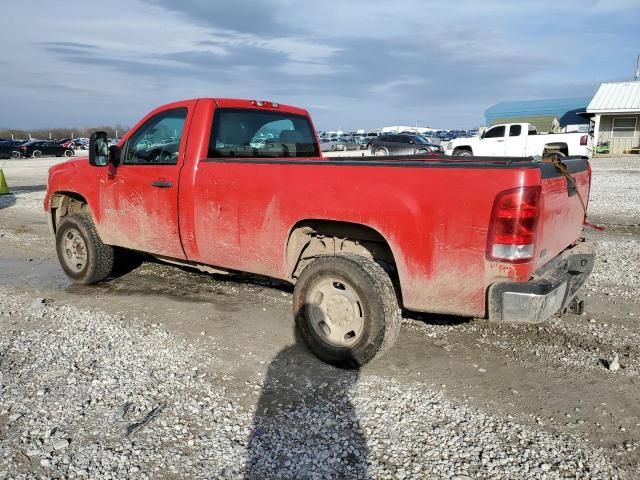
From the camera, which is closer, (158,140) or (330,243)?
(330,243)

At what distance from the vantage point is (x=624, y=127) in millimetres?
33938

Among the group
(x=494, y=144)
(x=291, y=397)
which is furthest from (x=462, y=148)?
(x=291, y=397)

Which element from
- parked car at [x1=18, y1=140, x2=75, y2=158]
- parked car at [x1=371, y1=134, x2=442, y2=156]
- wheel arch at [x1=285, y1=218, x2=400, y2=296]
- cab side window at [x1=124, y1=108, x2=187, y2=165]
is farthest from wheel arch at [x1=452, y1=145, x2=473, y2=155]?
parked car at [x1=18, y1=140, x2=75, y2=158]

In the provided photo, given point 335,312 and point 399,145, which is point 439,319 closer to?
point 335,312

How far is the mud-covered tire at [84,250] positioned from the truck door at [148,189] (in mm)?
289

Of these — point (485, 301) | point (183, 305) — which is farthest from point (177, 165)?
point (485, 301)

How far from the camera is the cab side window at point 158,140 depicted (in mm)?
4875

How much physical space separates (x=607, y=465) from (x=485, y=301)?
1068mm

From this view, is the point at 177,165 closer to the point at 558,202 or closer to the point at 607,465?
the point at 558,202

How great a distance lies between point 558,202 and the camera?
3.52 metres

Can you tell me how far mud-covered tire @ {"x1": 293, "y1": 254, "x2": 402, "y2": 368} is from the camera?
11.9 feet

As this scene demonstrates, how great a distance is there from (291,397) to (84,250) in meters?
3.58

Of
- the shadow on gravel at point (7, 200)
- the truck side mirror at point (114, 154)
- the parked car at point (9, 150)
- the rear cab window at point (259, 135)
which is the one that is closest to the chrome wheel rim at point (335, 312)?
the rear cab window at point (259, 135)

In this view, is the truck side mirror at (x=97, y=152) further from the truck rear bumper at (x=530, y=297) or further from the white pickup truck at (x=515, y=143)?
the white pickup truck at (x=515, y=143)
